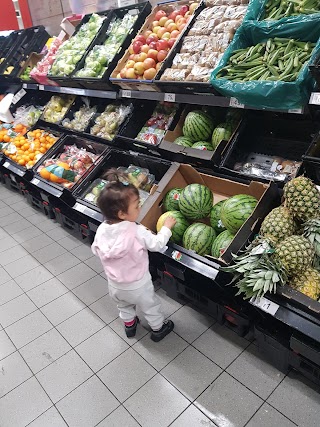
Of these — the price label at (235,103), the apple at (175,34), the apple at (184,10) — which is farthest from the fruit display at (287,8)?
the apple at (184,10)

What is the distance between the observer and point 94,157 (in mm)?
3559

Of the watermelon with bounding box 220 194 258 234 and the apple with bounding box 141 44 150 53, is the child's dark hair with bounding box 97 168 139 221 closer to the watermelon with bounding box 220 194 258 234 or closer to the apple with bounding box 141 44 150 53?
the watermelon with bounding box 220 194 258 234

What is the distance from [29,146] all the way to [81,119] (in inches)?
35.0

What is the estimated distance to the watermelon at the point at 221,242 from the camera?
6.54 ft

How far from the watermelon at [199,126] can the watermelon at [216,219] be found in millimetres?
650

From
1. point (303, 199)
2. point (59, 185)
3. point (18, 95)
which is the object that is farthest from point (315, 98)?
point (18, 95)

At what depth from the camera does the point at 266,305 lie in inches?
62.6

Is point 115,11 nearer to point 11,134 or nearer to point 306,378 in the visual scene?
point 11,134

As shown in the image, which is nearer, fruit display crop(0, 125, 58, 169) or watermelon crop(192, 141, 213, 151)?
watermelon crop(192, 141, 213, 151)

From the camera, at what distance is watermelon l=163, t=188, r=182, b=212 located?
2365mm

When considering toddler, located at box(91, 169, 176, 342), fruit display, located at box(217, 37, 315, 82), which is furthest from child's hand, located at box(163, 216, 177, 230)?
fruit display, located at box(217, 37, 315, 82)

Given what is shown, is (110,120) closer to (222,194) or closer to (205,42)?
(205,42)

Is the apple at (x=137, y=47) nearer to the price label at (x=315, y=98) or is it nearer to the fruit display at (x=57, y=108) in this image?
the fruit display at (x=57, y=108)

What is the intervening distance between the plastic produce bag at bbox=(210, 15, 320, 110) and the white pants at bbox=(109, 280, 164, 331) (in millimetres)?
1276
